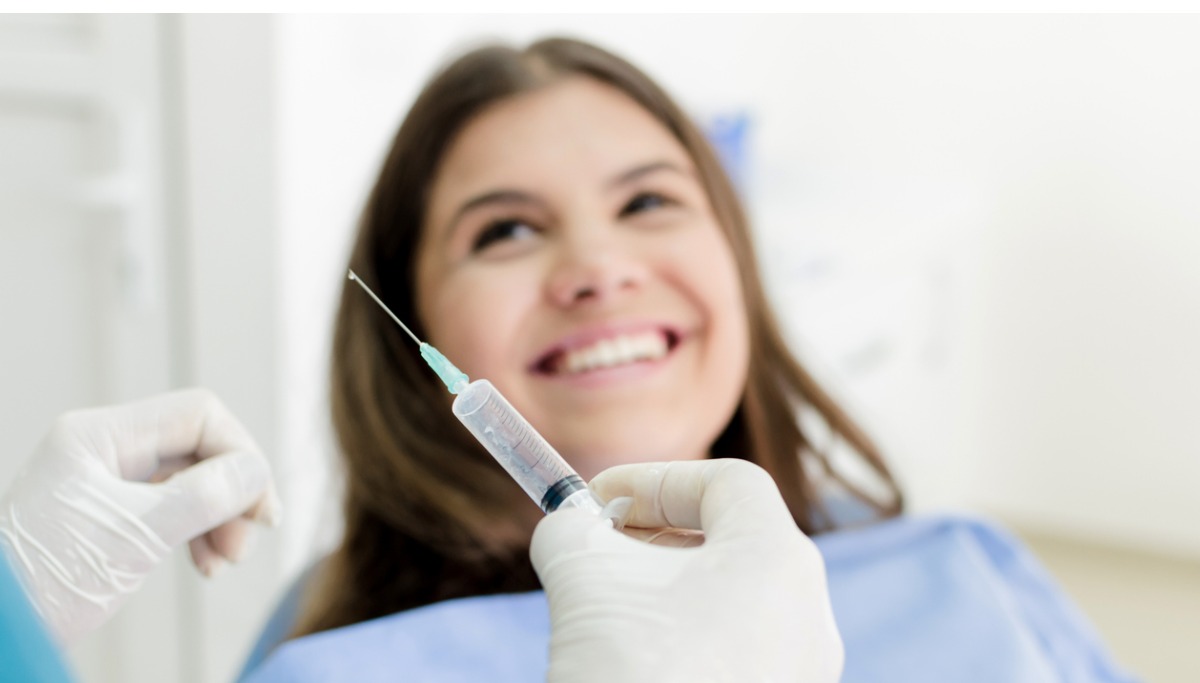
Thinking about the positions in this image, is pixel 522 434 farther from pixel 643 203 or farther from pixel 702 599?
pixel 643 203

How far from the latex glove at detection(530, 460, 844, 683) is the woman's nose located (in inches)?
17.7

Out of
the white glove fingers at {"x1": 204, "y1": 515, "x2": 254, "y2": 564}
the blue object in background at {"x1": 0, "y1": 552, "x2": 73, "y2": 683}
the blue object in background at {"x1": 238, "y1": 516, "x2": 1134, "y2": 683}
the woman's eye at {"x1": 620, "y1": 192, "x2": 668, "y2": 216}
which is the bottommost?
the blue object in background at {"x1": 238, "y1": 516, "x2": 1134, "y2": 683}

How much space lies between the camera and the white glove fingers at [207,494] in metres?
0.73

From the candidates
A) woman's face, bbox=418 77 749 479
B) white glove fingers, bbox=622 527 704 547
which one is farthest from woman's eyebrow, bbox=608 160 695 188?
white glove fingers, bbox=622 527 704 547

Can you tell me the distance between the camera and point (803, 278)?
196cm

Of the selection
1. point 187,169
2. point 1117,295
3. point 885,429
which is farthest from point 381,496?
point 1117,295

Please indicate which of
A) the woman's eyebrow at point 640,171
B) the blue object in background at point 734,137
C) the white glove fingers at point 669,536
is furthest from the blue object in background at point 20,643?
the blue object in background at point 734,137

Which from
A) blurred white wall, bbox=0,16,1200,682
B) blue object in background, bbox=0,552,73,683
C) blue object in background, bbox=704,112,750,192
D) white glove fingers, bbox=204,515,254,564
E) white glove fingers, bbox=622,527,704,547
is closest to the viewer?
blue object in background, bbox=0,552,73,683

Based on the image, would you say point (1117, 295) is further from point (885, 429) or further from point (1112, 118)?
point (885, 429)

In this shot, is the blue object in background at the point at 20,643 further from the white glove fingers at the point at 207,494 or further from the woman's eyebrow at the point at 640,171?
the woman's eyebrow at the point at 640,171

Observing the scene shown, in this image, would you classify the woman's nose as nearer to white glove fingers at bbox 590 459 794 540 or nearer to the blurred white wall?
white glove fingers at bbox 590 459 794 540

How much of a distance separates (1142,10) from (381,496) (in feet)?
7.79

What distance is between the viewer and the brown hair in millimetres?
1084

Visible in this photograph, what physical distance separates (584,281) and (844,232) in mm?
1078
